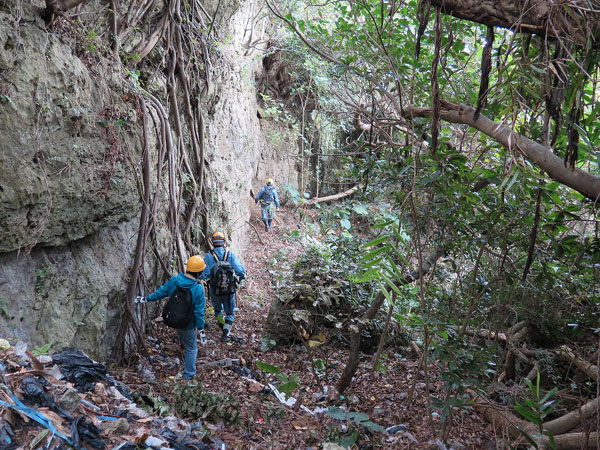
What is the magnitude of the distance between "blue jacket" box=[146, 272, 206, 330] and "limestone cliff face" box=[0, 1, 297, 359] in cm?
41

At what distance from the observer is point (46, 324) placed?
3961 millimetres

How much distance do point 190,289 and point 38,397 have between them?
2.43 meters

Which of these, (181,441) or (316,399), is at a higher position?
(181,441)

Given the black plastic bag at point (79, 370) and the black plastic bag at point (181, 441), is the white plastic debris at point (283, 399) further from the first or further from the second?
the black plastic bag at point (79, 370)

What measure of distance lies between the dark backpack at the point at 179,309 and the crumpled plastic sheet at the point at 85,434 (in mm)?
2281

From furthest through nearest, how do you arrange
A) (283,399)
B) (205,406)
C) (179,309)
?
(179,309) → (283,399) → (205,406)

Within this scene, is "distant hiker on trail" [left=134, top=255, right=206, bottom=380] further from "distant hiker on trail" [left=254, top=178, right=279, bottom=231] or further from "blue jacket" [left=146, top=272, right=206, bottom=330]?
"distant hiker on trail" [left=254, top=178, right=279, bottom=231]

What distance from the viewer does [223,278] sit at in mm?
6465

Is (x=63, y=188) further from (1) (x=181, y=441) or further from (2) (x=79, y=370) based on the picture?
(1) (x=181, y=441)

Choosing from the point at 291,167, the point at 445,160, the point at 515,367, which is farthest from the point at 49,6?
the point at 291,167

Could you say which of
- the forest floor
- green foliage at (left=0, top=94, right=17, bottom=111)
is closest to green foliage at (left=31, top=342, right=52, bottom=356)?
the forest floor

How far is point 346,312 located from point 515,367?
2.49 m

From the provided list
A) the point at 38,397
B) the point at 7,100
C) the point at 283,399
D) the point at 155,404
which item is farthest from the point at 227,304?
the point at 7,100

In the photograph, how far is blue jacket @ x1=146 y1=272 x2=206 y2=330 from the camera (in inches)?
199
